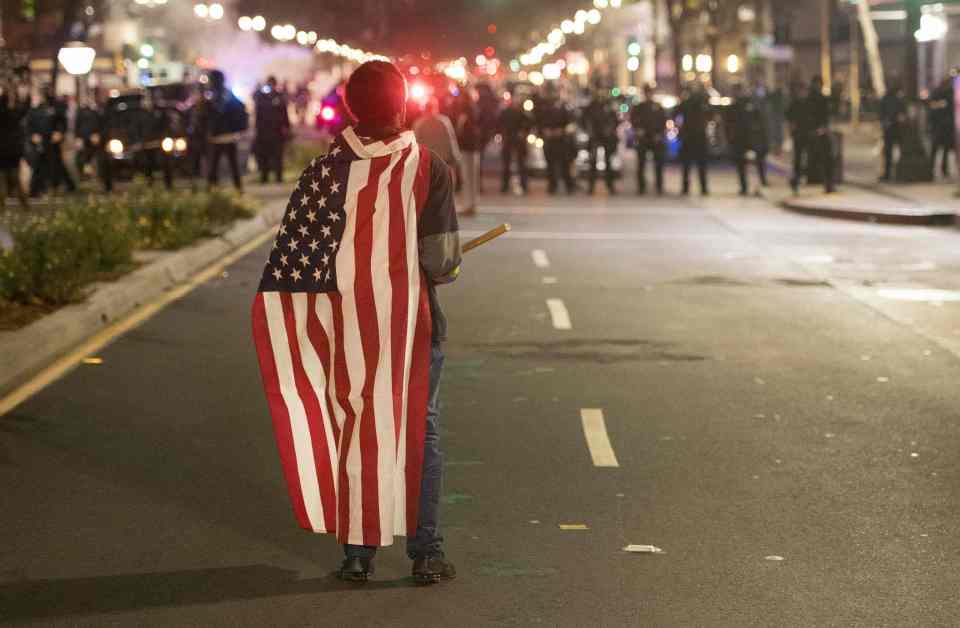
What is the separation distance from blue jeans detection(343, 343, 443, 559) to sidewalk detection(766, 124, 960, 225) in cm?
1822

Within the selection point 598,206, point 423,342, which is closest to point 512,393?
point 423,342

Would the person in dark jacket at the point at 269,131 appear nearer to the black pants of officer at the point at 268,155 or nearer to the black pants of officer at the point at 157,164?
the black pants of officer at the point at 268,155

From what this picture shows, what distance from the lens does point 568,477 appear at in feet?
27.7

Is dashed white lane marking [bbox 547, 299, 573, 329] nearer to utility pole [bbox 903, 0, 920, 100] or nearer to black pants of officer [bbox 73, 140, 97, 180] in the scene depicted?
utility pole [bbox 903, 0, 920, 100]

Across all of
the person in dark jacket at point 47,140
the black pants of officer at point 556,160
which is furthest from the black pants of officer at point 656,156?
the person in dark jacket at point 47,140

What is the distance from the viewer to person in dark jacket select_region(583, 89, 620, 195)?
31.2 meters

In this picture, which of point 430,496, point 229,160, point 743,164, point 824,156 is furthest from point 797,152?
point 430,496

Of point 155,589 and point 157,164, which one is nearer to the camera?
point 155,589

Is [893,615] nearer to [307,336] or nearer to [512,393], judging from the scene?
[307,336]

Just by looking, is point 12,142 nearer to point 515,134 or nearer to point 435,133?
point 435,133

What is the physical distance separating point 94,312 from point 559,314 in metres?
3.58

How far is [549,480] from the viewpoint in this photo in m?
8.39

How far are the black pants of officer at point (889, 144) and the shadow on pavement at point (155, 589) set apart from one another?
25.2 m

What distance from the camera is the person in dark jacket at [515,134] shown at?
31.6m
